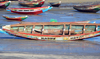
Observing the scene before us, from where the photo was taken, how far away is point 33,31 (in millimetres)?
21984

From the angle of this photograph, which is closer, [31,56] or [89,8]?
[31,56]

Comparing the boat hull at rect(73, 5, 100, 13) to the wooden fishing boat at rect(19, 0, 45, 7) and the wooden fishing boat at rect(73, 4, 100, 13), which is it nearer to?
the wooden fishing boat at rect(73, 4, 100, 13)

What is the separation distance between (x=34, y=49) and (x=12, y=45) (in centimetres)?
246

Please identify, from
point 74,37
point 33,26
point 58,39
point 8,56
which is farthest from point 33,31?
point 8,56

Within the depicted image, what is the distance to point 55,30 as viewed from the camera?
22.8 metres

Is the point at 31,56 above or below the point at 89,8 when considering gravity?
above

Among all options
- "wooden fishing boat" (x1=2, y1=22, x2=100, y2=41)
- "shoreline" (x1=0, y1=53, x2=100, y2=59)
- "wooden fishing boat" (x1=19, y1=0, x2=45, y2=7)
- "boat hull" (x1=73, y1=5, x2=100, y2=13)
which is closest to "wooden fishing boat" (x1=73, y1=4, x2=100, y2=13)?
"boat hull" (x1=73, y1=5, x2=100, y2=13)

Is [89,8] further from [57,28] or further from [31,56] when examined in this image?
[31,56]

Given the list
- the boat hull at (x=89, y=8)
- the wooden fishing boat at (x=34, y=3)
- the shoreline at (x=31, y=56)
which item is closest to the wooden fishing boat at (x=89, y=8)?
the boat hull at (x=89, y=8)

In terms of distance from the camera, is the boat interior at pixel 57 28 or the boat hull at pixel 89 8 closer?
the boat interior at pixel 57 28

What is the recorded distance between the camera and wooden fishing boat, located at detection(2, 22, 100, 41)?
21.8 m

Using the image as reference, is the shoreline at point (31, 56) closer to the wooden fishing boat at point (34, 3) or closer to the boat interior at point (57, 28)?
the boat interior at point (57, 28)

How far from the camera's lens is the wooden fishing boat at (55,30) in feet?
71.4

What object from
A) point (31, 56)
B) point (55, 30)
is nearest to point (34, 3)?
point (55, 30)
